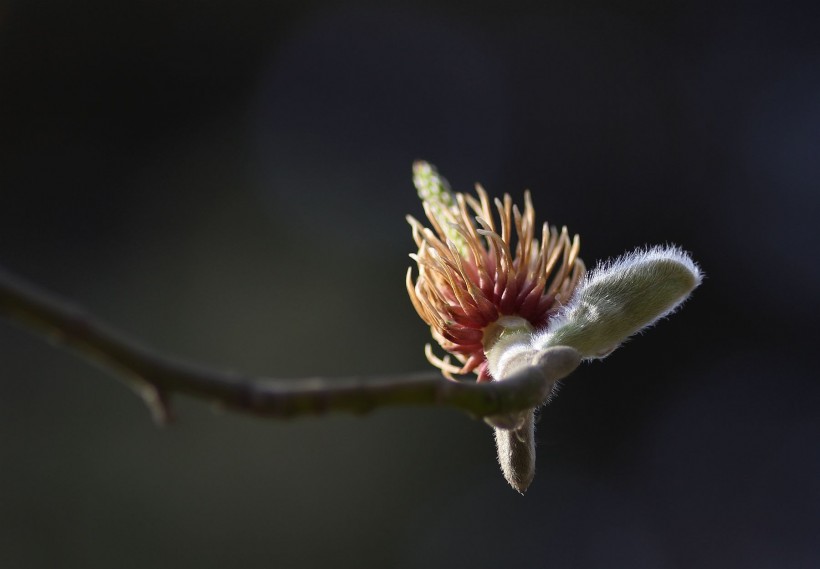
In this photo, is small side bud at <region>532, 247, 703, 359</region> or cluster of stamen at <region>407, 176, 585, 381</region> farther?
cluster of stamen at <region>407, 176, 585, 381</region>

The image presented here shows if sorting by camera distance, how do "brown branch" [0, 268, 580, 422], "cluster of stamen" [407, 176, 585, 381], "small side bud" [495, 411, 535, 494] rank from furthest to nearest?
"cluster of stamen" [407, 176, 585, 381]
"small side bud" [495, 411, 535, 494]
"brown branch" [0, 268, 580, 422]

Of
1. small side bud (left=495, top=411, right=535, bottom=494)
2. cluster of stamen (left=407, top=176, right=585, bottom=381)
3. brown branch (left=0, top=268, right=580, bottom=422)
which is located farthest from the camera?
cluster of stamen (left=407, top=176, right=585, bottom=381)

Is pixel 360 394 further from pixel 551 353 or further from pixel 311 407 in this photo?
pixel 551 353

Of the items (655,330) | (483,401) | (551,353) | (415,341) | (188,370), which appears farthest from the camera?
(655,330)

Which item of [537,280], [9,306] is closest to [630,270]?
[537,280]

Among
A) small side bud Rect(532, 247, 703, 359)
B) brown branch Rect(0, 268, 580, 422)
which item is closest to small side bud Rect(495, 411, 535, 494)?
small side bud Rect(532, 247, 703, 359)

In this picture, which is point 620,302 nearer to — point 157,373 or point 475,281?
point 475,281

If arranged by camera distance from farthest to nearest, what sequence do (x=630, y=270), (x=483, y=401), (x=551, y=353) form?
(x=630, y=270) → (x=551, y=353) → (x=483, y=401)

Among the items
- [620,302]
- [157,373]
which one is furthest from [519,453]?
[157,373]

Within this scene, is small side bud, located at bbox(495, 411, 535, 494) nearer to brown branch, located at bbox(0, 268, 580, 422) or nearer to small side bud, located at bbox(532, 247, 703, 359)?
small side bud, located at bbox(532, 247, 703, 359)
